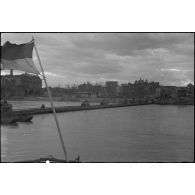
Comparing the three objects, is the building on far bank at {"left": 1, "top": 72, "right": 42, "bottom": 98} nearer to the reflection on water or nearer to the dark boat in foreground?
the dark boat in foreground

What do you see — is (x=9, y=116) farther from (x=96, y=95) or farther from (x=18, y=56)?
(x=96, y=95)

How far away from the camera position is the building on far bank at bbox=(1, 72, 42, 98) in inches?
120

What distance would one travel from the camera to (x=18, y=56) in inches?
117

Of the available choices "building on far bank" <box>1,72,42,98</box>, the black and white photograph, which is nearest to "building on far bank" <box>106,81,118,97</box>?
the black and white photograph

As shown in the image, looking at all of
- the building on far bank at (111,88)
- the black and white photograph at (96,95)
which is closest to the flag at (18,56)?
the black and white photograph at (96,95)

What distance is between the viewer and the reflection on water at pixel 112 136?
115 inches

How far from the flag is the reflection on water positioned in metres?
0.48

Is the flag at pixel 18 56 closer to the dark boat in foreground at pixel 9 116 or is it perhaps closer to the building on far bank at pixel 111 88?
the dark boat in foreground at pixel 9 116

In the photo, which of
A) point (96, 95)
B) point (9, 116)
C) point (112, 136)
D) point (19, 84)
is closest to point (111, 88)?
point (96, 95)

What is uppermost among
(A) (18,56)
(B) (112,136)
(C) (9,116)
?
(A) (18,56)

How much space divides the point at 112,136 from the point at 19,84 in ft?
3.28
